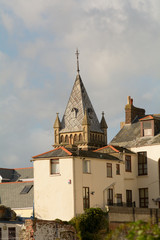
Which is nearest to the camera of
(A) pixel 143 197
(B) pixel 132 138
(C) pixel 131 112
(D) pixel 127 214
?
(D) pixel 127 214

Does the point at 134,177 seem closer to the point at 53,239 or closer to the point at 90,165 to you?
the point at 90,165

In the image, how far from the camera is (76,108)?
109 m

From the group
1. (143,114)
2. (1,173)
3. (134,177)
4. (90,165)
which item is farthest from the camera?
(1,173)

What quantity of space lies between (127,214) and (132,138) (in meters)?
12.0

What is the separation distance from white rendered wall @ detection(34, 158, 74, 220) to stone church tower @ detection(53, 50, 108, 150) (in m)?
59.4

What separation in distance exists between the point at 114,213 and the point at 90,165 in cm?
466

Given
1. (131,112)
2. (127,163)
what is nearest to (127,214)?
(127,163)

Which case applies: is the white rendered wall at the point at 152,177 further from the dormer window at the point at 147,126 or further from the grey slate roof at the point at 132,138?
the dormer window at the point at 147,126

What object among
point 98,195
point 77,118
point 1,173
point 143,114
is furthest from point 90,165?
point 77,118

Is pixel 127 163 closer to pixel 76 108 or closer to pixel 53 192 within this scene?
pixel 53 192

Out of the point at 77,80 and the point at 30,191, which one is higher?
the point at 77,80

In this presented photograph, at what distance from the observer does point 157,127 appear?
2135 inches

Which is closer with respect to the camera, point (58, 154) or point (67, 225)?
point (67, 225)

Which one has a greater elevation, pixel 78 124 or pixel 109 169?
pixel 78 124
